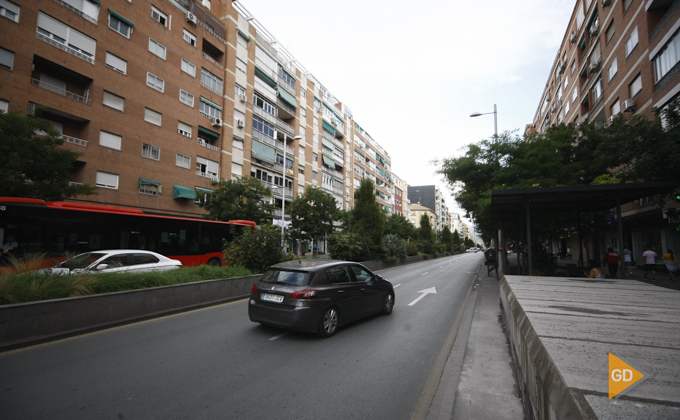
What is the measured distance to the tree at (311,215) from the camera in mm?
26344

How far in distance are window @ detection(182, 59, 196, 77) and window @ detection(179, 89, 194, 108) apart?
6.34 feet

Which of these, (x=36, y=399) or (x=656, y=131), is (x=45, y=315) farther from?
(x=656, y=131)

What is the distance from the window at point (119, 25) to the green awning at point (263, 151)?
1396 centimetres

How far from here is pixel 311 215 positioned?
26281 mm

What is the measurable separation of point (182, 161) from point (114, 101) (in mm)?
6384

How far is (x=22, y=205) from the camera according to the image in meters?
11.3

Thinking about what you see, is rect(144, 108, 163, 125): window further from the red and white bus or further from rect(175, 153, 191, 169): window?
the red and white bus

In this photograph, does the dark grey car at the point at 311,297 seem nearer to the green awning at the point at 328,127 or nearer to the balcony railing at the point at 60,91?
the balcony railing at the point at 60,91

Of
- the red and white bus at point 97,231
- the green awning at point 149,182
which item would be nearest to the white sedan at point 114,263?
the red and white bus at point 97,231

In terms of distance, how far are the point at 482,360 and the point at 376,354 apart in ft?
5.44

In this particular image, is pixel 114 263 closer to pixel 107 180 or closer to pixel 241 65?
pixel 107 180

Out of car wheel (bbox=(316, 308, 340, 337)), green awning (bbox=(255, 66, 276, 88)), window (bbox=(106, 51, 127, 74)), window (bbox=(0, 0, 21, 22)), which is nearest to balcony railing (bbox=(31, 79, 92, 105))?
window (bbox=(106, 51, 127, 74))

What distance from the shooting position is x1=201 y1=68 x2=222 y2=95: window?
3073 centimetres

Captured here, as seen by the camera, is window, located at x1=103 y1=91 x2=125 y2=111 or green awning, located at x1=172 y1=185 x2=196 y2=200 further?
green awning, located at x1=172 y1=185 x2=196 y2=200
